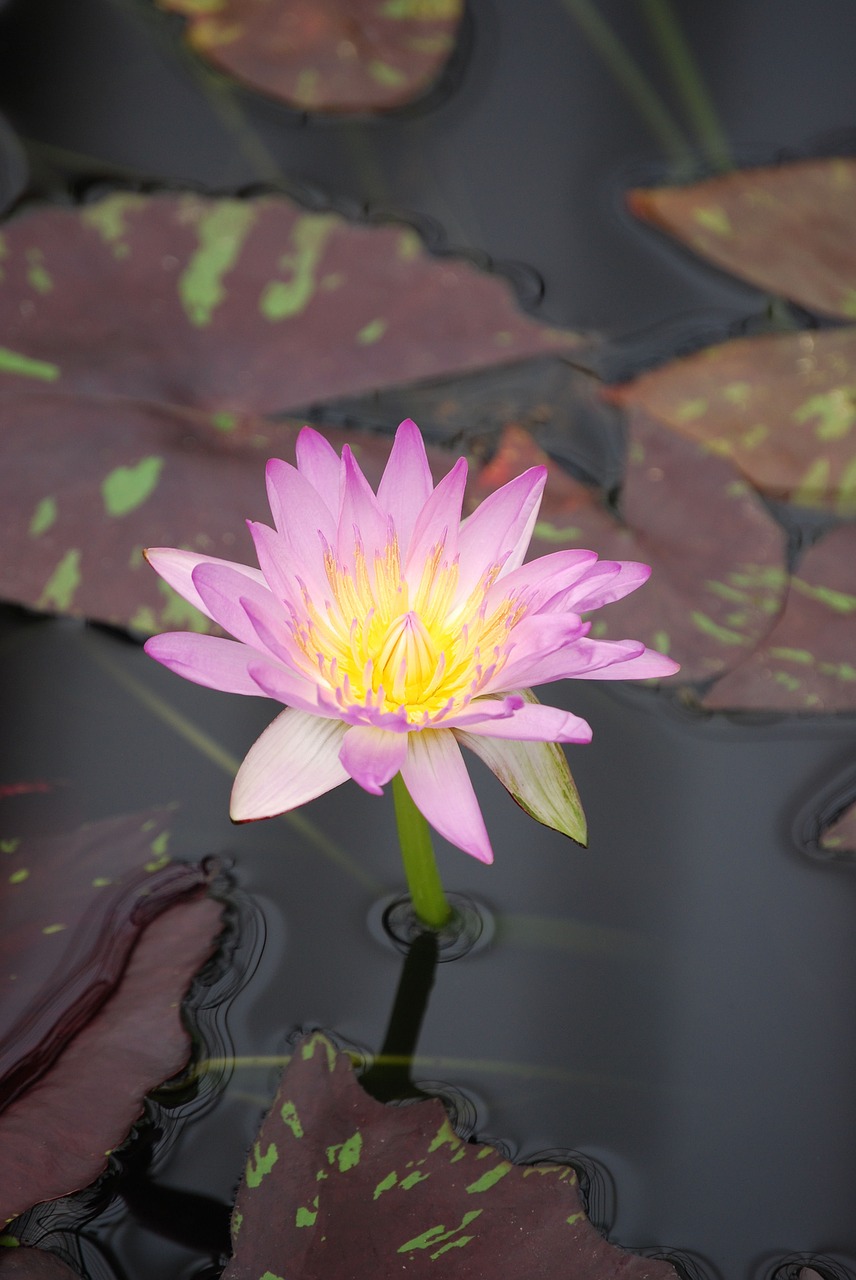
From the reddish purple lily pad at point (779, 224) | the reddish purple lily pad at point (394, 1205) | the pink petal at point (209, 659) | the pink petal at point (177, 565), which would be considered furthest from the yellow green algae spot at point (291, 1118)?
the reddish purple lily pad at point (779, 224)

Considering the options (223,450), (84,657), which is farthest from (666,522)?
(84,657)

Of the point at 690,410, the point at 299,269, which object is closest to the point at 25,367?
the point at 299,269

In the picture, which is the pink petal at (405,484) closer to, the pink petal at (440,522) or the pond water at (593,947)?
the pink petal at (440,522)

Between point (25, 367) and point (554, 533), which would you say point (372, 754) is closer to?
point (554, 533)

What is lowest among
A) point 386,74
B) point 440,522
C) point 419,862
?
point 419,862

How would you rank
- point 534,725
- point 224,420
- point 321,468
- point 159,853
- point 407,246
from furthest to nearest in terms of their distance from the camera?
point 407,246, point 224,420, point 159,853, point 321,468, point 534,725

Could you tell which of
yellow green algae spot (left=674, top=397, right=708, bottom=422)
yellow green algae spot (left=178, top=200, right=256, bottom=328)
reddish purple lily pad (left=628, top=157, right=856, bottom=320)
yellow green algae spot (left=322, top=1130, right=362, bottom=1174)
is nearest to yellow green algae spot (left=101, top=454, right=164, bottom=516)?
yellow green algae spot (left=178, top=200, right=256, bottom=328)

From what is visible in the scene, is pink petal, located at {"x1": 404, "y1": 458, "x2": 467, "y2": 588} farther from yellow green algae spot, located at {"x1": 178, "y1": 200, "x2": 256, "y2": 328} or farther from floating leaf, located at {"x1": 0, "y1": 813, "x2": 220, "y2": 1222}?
yellow green algae spot, located at {"x1": 178, "y1": 200, "x2": 256, "y2": 328}
